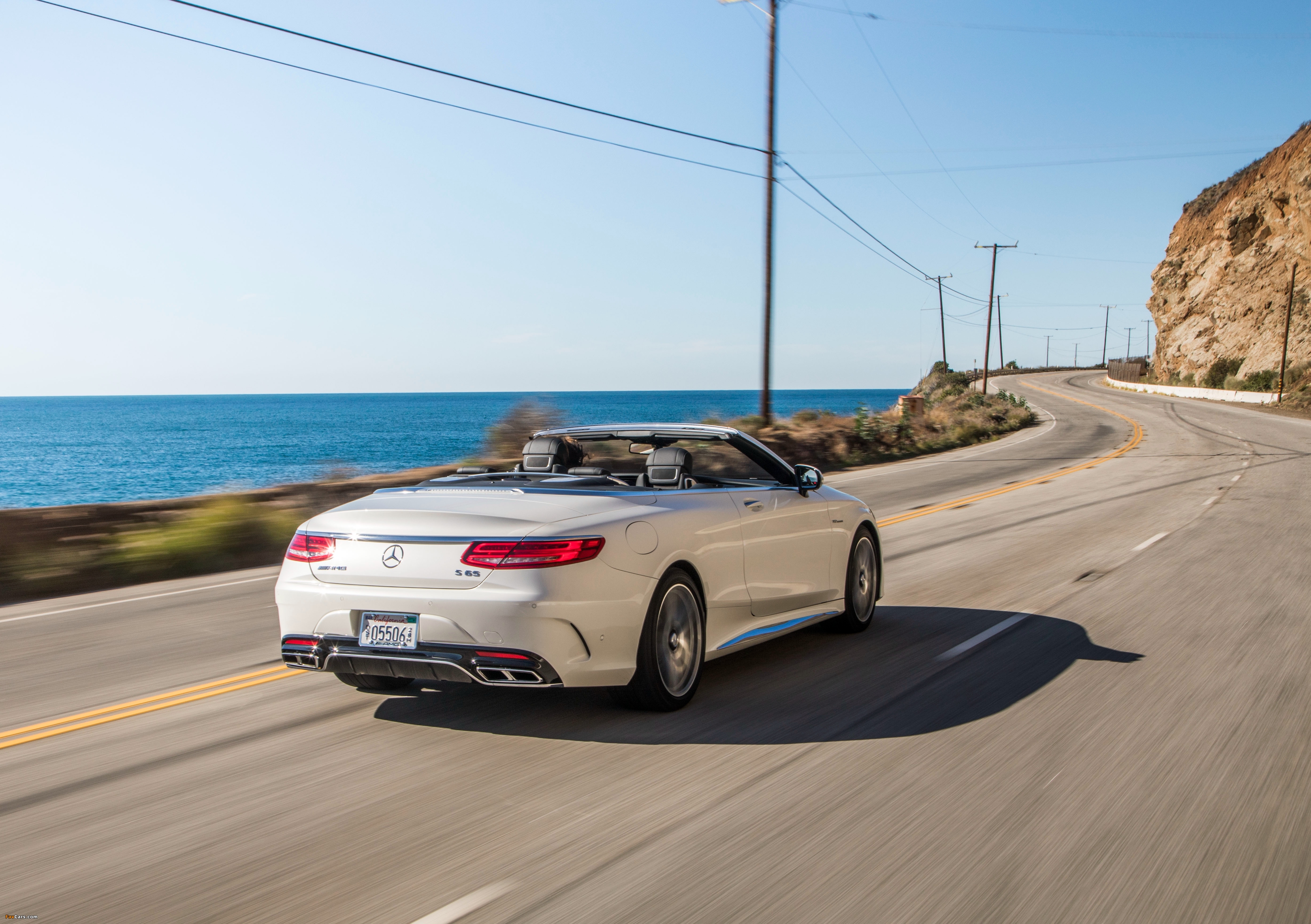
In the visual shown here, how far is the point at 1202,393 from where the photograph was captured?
7350cm

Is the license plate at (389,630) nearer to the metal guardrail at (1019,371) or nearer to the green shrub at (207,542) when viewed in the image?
the green shrub at (207,542)

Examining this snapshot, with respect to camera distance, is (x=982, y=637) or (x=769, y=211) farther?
(x=769, y=211)

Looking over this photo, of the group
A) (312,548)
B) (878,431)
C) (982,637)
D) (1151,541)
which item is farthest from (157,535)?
(878,431)

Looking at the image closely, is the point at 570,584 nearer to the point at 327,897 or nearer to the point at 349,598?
the point at 349,598

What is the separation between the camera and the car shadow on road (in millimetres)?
5070

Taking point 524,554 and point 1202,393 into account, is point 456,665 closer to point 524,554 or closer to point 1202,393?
point 524,554

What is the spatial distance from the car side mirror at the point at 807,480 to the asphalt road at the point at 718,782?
1086 mm

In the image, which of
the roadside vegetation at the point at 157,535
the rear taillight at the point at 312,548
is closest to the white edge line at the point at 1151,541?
the roadside vegetation at the point at 157,535

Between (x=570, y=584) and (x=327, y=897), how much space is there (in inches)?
68.0

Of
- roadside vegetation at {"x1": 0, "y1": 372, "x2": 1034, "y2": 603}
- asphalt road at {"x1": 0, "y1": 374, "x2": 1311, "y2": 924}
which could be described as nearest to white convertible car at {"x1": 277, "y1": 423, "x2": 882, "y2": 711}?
asphalt road at {"x1": 0, "y1": 374, "x2": 1311, "y2": 924}

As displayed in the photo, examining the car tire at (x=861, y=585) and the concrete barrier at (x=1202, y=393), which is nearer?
the car tire at (x=861, y=585)

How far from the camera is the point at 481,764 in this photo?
4.57m

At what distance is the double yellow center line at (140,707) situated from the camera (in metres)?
5.16

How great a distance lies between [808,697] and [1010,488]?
15.3 meters
